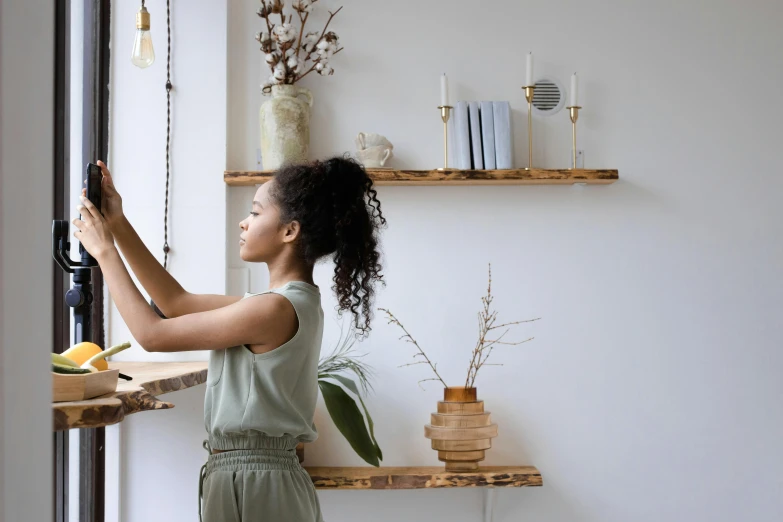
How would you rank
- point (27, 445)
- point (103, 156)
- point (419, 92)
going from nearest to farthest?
1. point (27, 445)
2. point (103, 156)
3. point (419, 92)

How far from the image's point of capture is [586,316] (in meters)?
2.74

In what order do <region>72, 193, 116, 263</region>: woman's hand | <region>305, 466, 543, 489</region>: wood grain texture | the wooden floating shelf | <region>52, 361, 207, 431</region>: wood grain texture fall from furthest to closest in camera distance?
1. the wooden floating shelf
2. <region>305, 466, 543, 489</region>: wood grain texture
3. <region>72, 193, 116, 263</region>: woman's hand
4. <region>52, 361, 207, 431</region>: wood grain texture

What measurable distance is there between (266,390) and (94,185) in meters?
0.47

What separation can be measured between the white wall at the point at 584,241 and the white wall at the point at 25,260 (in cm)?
203

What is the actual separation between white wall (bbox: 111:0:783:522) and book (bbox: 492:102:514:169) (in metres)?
0.12

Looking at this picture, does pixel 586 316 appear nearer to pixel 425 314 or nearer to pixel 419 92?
pixel 425 314

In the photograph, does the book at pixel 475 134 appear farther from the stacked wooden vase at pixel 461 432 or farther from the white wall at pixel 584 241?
the stacked wooden vase at pixel 461 432

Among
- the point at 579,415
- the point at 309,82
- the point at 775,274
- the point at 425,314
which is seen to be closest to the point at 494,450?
the point at 579,415

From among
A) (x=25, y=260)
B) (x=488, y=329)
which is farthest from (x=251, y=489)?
(x=488, y=329)

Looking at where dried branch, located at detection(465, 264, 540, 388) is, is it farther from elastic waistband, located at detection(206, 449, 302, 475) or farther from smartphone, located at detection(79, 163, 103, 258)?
smartphone, located at detection(79, 163, 103, 258)

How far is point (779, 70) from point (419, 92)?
1239mm

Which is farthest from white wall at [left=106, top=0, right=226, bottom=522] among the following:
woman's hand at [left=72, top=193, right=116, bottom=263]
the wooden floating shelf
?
woman's hand at [left=72, top=193, right=116, bottom=263]

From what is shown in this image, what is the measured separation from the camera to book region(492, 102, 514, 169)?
2.65 metres

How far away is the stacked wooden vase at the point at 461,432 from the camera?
2.49m
